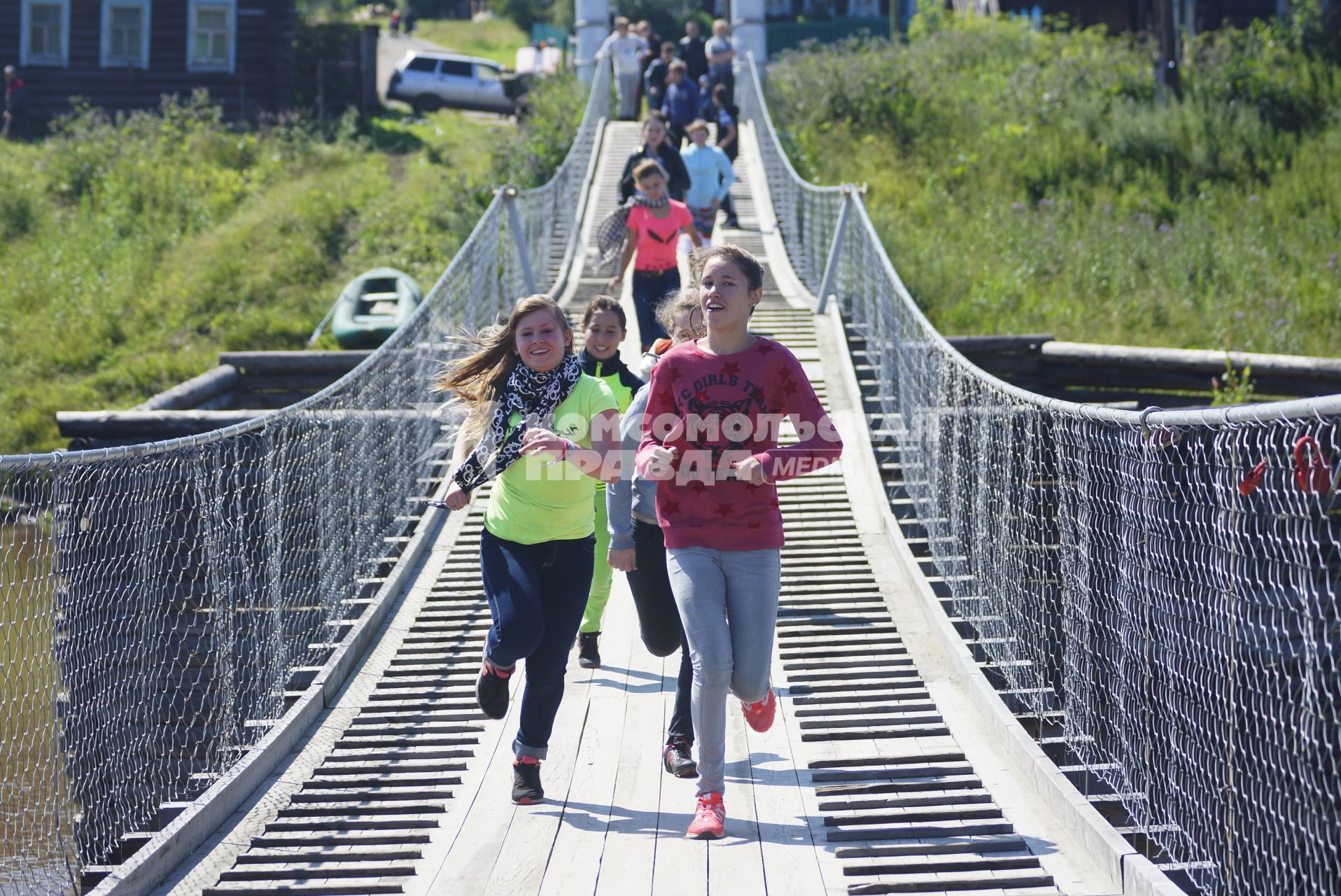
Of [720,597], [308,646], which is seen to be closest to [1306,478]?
[720,597]

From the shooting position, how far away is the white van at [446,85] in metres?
29.2

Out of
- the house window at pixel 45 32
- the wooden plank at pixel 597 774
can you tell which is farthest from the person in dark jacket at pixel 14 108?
the wooden plank at pixel 597 774

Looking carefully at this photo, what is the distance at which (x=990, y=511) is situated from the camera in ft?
21.1

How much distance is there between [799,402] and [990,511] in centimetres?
270

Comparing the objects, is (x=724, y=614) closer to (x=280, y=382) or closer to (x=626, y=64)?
(x=280, y=382)

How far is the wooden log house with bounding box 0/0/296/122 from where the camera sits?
25.7 metres

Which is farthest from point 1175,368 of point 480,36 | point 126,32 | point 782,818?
point 480,36

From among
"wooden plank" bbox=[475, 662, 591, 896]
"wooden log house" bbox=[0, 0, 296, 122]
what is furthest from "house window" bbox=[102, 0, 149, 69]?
"wooden plank" bbox=[475, 662, 591, 896]

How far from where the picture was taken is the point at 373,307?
49.8 feet

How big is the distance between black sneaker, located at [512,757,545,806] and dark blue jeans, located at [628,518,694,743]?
0.50 meters

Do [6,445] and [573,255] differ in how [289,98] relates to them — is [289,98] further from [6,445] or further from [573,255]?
[573,255]

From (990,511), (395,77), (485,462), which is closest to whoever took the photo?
(485,462)

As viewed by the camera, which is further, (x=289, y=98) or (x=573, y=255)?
(x=289, y=98)

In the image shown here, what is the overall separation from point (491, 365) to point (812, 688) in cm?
192
